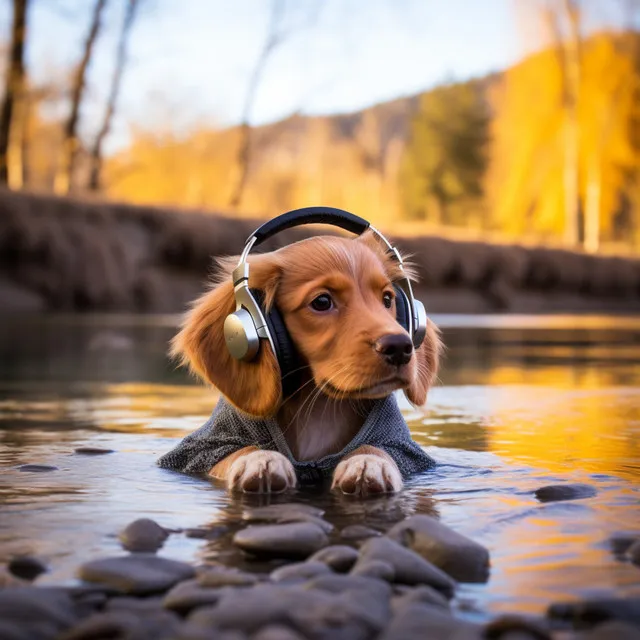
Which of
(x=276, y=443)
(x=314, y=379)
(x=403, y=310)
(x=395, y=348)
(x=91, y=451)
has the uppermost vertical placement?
(x=403, y=310)

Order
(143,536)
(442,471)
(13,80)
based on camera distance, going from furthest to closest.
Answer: (13,80) → (442,471) → (143,536)

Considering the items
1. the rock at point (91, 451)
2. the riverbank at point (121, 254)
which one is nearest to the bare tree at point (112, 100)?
the riverbank at point (121, 254)

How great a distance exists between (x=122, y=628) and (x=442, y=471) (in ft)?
7.05

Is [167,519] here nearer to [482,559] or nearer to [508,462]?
[482,559]

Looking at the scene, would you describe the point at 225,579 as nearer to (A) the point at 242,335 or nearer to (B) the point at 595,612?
(B) the point at 595,612

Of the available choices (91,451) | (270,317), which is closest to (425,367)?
(270,317)

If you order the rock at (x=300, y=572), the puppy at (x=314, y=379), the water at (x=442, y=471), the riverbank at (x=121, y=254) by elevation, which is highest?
the riverbank at (x=121, y=254)

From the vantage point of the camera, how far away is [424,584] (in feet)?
6.68

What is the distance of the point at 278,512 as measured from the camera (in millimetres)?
2695

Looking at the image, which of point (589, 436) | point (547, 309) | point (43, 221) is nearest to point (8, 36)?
point (43, 221)

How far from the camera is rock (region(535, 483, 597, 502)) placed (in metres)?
3.07

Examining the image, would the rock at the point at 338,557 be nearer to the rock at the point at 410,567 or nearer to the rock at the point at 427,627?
the rock at the point at 410,567

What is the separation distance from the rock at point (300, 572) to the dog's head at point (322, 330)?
1219 millimetres

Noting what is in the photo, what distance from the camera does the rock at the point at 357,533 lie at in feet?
8.20
